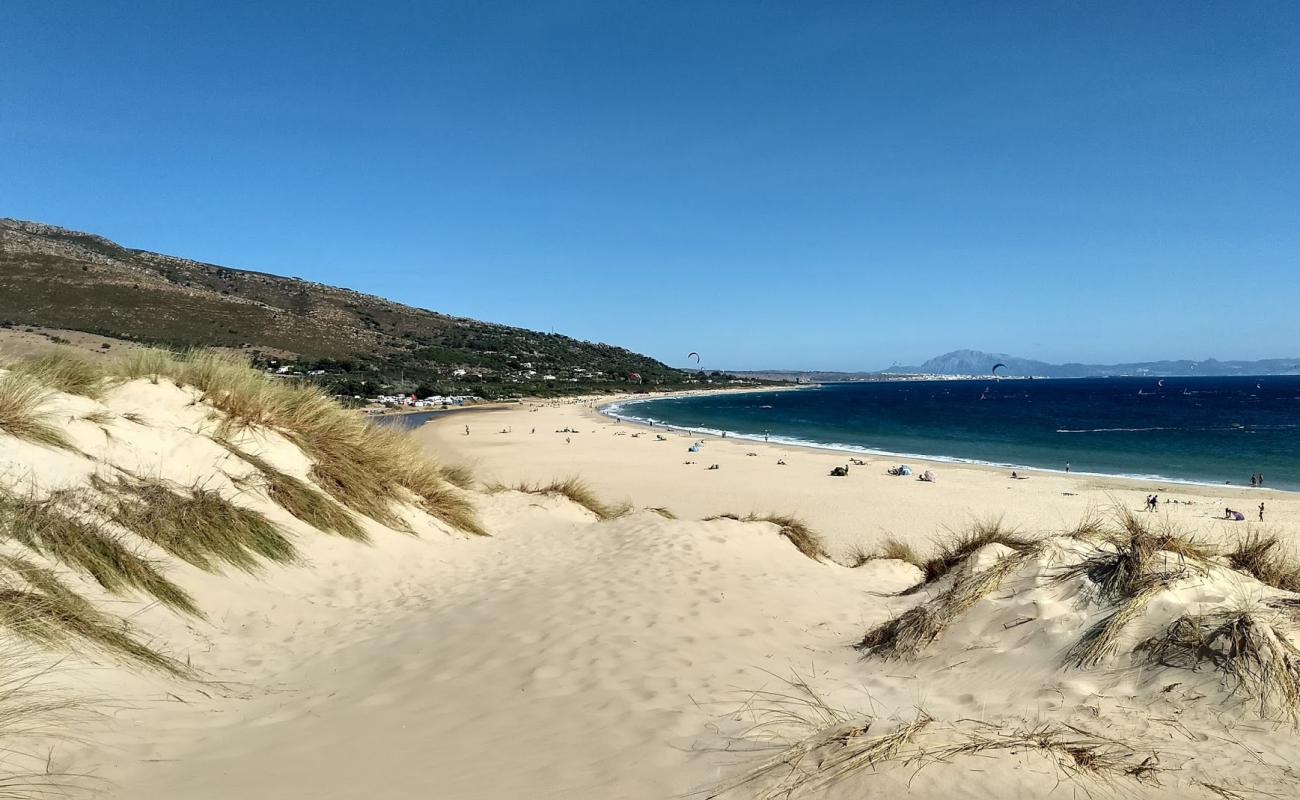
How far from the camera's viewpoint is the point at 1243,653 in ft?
10.2

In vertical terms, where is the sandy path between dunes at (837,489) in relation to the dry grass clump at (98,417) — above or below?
below

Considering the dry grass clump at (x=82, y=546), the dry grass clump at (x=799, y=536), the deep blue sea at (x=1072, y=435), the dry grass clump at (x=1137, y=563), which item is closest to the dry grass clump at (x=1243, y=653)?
the dry grass clump at (x=1137, y=563)

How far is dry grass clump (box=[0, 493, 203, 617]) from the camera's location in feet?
15.8

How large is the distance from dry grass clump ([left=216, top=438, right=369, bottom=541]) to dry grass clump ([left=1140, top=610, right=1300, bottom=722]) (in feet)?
27.8

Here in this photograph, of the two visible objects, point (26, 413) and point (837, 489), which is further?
point (837, 489)

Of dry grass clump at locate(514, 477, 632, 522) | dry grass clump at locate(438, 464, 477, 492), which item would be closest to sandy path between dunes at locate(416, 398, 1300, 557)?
dry grass clump at locate(514, 477, 632, 522)

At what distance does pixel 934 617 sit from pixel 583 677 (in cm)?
264

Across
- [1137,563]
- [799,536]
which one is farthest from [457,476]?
[1137,563]

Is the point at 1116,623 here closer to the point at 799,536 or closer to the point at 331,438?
the point at 799,536

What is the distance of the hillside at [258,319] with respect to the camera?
170 ft

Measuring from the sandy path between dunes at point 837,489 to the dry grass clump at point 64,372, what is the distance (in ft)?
45.5

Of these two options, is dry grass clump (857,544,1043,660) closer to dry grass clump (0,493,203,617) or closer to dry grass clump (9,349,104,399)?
dry grass clump (0,493,203,617)

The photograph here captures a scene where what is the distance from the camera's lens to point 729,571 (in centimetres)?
802

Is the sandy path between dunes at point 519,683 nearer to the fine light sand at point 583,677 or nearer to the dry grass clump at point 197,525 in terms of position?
the fine light sand at point 583,677
